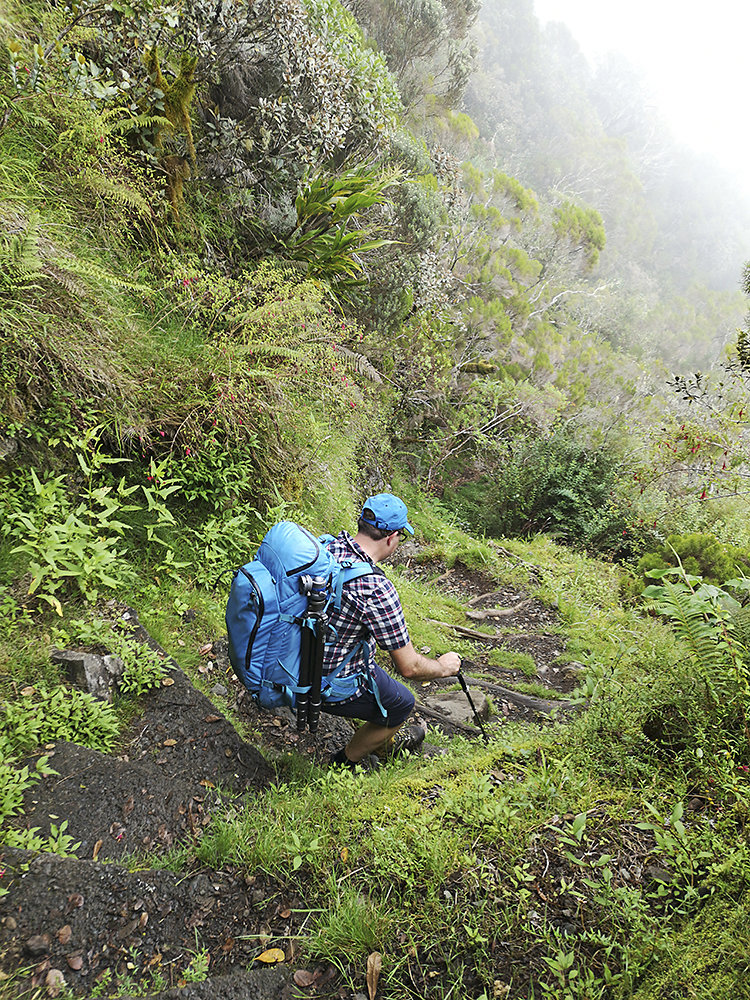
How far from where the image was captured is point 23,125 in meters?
4.07

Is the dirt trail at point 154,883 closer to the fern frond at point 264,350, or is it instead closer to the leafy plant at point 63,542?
the leafy plant at point 63,542

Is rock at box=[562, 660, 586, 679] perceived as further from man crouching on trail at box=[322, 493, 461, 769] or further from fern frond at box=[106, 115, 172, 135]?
fern frond at box=[106, 115, 172, 135]

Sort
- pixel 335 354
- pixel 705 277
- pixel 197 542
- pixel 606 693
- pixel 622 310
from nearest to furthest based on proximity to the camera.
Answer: pixel 606 693, pixel 197 542, pixel 335 354, pixel 622 310, pixel 705 277

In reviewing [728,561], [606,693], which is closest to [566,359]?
[728,561]

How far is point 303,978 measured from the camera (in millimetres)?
1868

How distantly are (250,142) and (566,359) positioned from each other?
1400cm

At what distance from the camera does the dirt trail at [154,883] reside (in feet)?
6.03

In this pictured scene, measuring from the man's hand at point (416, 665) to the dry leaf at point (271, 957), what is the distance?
1.24 metres

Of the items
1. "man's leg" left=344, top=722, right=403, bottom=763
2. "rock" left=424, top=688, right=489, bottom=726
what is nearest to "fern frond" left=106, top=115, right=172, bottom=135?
Answer: "man's leg" left=344, top=722, right=403, bottom=763

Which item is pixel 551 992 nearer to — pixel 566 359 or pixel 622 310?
pixel 566 359

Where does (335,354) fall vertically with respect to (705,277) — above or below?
below

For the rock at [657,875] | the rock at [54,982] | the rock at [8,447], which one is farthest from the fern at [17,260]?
the rock at [657,875]

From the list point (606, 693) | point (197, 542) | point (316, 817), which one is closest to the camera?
point (316, 817)

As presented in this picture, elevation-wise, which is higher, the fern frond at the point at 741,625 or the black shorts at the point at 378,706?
the fern frond at the point at 741,625
